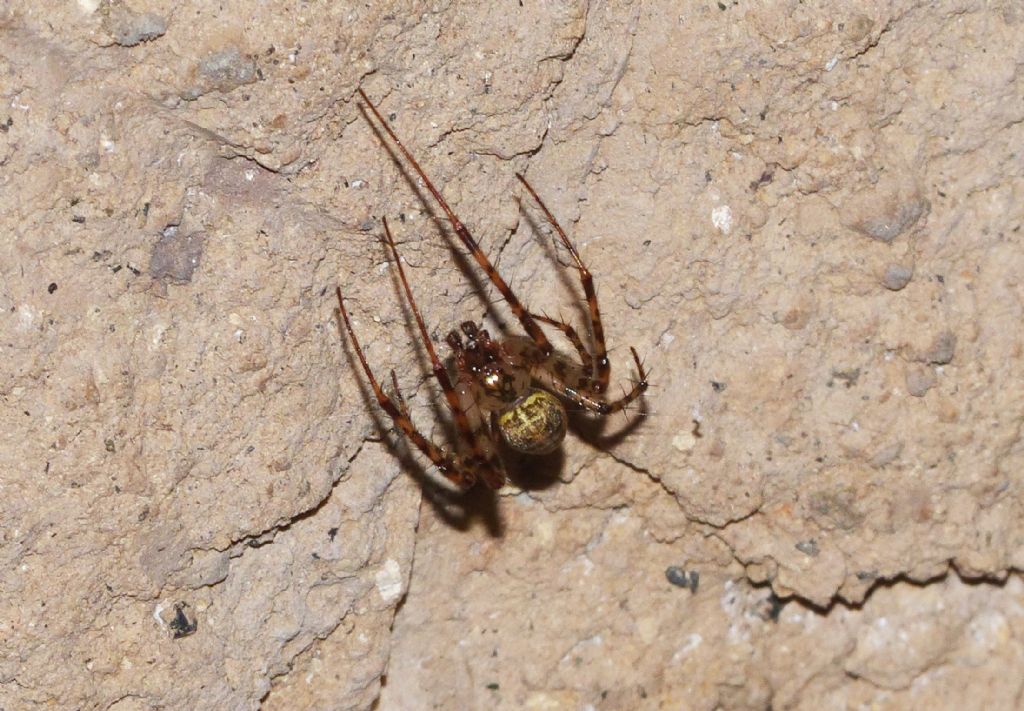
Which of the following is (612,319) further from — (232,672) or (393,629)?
(232,672)

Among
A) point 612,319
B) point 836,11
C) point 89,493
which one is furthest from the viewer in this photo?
point 612,319

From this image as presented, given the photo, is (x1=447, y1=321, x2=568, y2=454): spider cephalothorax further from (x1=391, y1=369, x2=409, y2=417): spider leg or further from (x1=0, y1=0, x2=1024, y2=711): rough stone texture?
(x1=391, y1=369, x2=409, y2=417): spider leg

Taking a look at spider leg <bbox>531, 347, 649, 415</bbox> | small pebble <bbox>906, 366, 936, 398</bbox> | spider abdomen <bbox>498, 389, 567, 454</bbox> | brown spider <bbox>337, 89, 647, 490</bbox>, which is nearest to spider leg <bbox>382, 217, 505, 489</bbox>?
brown spider <bbox>337, 89, 647, 490</bbox>

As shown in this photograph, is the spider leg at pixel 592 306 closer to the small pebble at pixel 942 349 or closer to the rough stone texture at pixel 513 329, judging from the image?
the rough stone texture at pixel 513 329

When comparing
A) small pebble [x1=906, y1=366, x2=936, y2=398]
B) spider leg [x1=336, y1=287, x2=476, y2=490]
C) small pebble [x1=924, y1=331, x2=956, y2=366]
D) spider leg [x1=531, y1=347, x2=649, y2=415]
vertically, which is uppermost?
spider leg [x1=336, y1=287, x2=476, y2=490]

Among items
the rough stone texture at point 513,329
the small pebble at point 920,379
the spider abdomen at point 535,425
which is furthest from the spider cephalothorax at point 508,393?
the small pebble at point 920,379

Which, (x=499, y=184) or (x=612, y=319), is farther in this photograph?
(x=612, y=319)

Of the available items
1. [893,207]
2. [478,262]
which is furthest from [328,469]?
[893,207]
